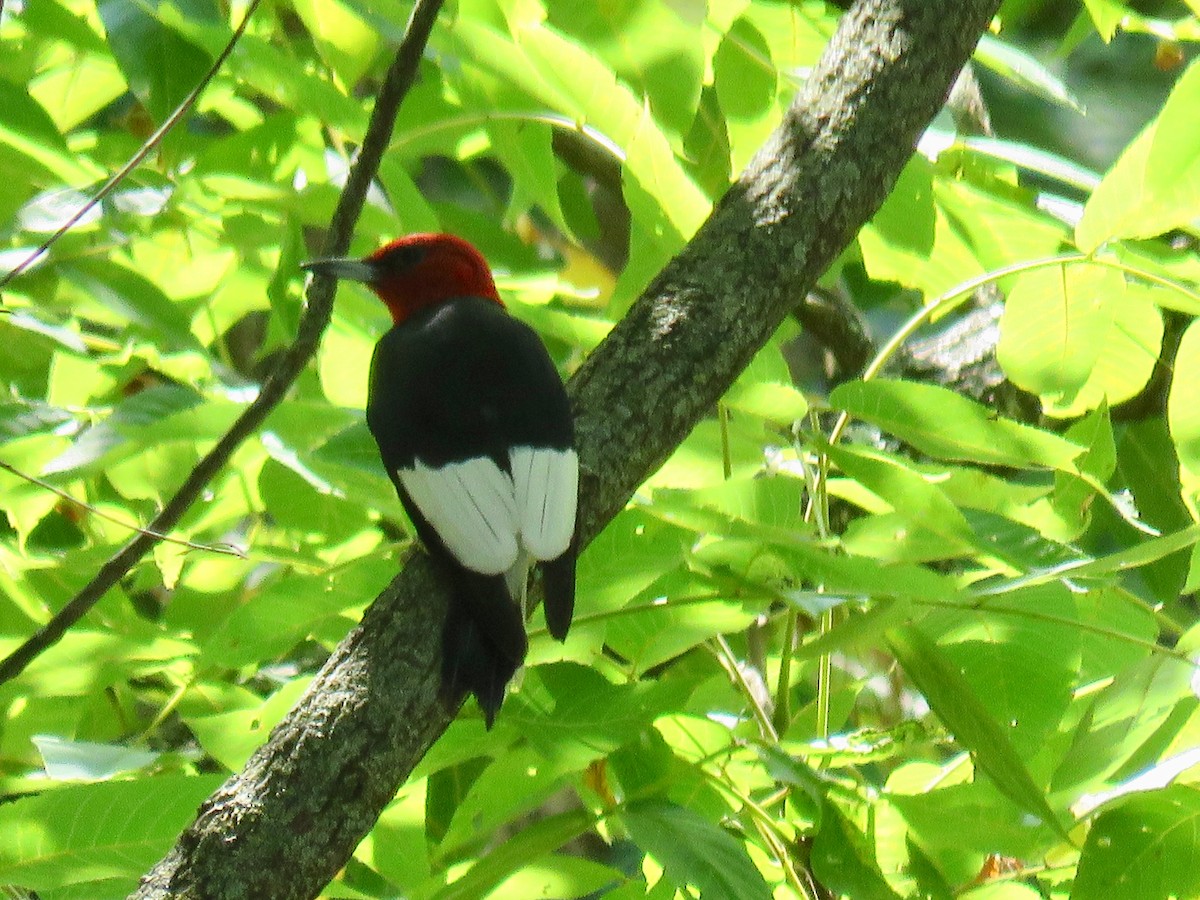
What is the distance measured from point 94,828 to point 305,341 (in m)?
0.56

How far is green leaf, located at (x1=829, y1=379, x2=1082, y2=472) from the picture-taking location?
157cm

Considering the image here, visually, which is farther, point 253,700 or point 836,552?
point 253,700

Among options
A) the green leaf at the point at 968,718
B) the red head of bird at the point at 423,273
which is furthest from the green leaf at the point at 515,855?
the red head of bird at the point at 423,273

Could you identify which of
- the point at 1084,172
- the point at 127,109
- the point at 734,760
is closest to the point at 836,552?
the point at 734,760

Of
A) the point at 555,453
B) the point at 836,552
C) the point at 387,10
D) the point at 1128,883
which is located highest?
the point at 387,10

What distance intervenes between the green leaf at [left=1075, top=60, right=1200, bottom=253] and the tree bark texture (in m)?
0.29

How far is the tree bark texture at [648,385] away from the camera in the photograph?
1.41 meters

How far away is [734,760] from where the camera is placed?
174cm

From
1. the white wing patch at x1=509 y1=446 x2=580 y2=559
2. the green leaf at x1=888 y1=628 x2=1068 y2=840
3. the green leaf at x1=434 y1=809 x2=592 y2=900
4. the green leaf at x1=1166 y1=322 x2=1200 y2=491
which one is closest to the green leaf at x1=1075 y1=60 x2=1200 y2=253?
the green leaf at x1=1166 y1=322 x2=1200 y2=491

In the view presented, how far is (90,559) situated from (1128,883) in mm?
1312

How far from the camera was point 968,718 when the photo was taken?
1364 mm

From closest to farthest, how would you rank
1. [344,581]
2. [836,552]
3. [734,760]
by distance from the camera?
[836,552]
[344,581]
[734,760]

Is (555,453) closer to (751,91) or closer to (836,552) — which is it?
(836,552)

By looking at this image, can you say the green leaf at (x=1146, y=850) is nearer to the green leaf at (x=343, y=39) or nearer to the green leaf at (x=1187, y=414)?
the green leaf at (x=1187, y=414)
